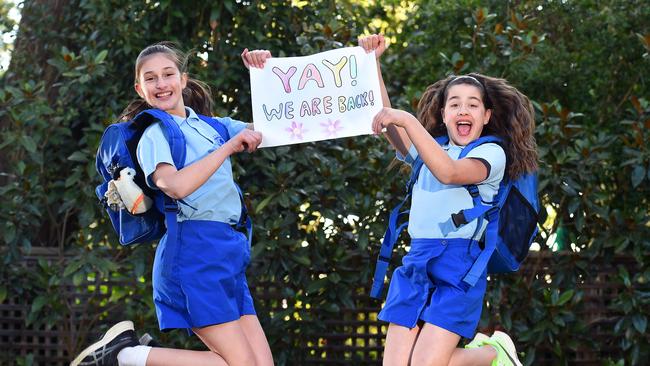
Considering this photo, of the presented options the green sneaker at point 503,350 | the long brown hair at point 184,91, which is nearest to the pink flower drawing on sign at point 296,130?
the long brown hair at point 184,91

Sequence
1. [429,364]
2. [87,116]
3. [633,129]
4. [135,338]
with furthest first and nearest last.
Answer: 1. [87,116]
2. [633,129]
3. [135,338]
4. [429,364]

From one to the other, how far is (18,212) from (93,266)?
584mm

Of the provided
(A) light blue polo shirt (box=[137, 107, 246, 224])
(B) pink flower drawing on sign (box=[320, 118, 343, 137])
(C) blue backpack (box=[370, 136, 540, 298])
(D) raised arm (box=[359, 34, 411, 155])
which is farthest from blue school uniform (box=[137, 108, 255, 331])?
(D) raised arm (box=[359, 34, 411, 155])

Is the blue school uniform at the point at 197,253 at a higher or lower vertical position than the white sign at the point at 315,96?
lower

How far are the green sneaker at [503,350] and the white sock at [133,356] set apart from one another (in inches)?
58.9

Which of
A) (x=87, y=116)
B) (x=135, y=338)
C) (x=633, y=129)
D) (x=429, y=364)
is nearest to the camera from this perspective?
(x=429, y=364)

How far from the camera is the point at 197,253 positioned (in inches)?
167

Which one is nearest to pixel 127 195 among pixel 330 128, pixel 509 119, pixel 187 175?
pixel 187 175

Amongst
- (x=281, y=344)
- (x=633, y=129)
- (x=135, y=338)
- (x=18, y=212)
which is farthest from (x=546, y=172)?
(x=18, y=212)

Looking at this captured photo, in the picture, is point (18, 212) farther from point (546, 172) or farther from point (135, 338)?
point (546, 172)

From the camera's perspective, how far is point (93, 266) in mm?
6227

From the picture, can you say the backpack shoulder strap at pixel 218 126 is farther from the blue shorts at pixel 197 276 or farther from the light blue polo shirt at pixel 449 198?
the light blue polo shirt at pixel 449 198

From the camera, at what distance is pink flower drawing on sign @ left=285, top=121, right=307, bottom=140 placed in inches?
182

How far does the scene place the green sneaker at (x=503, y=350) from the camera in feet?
15.3
